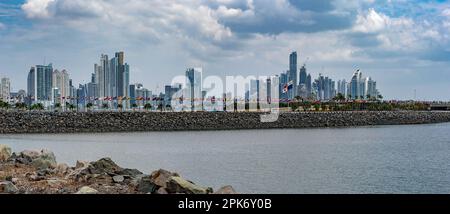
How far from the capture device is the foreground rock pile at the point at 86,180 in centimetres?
1922

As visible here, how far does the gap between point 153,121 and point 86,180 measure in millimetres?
79254

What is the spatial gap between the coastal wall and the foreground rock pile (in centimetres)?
6623

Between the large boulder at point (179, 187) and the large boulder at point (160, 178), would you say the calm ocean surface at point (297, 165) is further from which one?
the large boulder at point (179, 187)

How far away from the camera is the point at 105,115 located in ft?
327

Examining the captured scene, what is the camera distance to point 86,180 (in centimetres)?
2253

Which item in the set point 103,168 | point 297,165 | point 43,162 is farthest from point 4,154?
point 297,165

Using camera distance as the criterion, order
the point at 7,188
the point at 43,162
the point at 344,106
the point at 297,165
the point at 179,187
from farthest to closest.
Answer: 1. the point at 344,106
2. the point at 297,165
3. the point at 43,162
4. the point at 7,188
5. the point at 179,187

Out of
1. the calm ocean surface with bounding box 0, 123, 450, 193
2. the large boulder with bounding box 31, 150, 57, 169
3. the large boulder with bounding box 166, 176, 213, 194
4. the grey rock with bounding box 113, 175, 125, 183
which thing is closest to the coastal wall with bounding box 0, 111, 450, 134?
the calm ocean surface with bounding box 0, 123, 450, 193

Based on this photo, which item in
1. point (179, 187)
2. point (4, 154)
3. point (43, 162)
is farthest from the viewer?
point (4, 154)

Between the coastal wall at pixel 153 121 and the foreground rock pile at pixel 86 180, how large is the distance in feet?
217

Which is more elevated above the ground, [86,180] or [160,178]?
[160,178]

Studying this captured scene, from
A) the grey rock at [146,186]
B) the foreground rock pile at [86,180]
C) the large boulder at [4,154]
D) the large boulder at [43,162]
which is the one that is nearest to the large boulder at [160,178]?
the foreground rock pile at [86,180]

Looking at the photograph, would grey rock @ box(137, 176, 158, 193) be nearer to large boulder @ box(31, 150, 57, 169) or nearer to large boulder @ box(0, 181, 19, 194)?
large boulder @ box(0, 181, 19, 194)

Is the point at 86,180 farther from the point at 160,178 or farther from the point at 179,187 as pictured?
the point at 179,187
